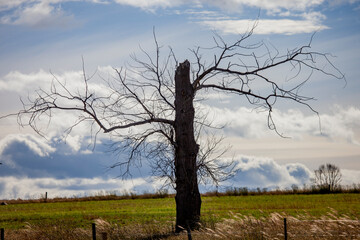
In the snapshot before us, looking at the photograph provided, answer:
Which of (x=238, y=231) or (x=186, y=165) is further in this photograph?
(x=186, y=165)

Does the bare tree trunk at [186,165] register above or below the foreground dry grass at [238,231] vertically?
above

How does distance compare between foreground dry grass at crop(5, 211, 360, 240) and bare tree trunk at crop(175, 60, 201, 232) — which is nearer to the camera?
foreground dry grass at crop(5, 211, 360, 240)

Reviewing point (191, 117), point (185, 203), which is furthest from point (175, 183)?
point (191, 117)

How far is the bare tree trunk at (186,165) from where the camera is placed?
18.9 meters

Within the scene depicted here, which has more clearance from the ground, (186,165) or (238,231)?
(186,165)

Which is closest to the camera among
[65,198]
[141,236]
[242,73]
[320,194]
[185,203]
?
[141,236]

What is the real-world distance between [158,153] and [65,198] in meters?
37.6

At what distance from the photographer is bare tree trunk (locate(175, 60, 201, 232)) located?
18891 mm

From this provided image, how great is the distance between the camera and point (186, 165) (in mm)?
18906

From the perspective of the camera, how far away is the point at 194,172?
A: 19.0m

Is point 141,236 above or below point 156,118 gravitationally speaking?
below

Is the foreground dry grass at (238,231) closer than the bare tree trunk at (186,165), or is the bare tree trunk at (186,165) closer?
the foreground dry grass at (238,231)

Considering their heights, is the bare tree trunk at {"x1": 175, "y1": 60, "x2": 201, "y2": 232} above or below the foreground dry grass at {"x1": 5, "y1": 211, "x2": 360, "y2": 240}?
above

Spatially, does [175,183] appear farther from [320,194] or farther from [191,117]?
[320,194]
